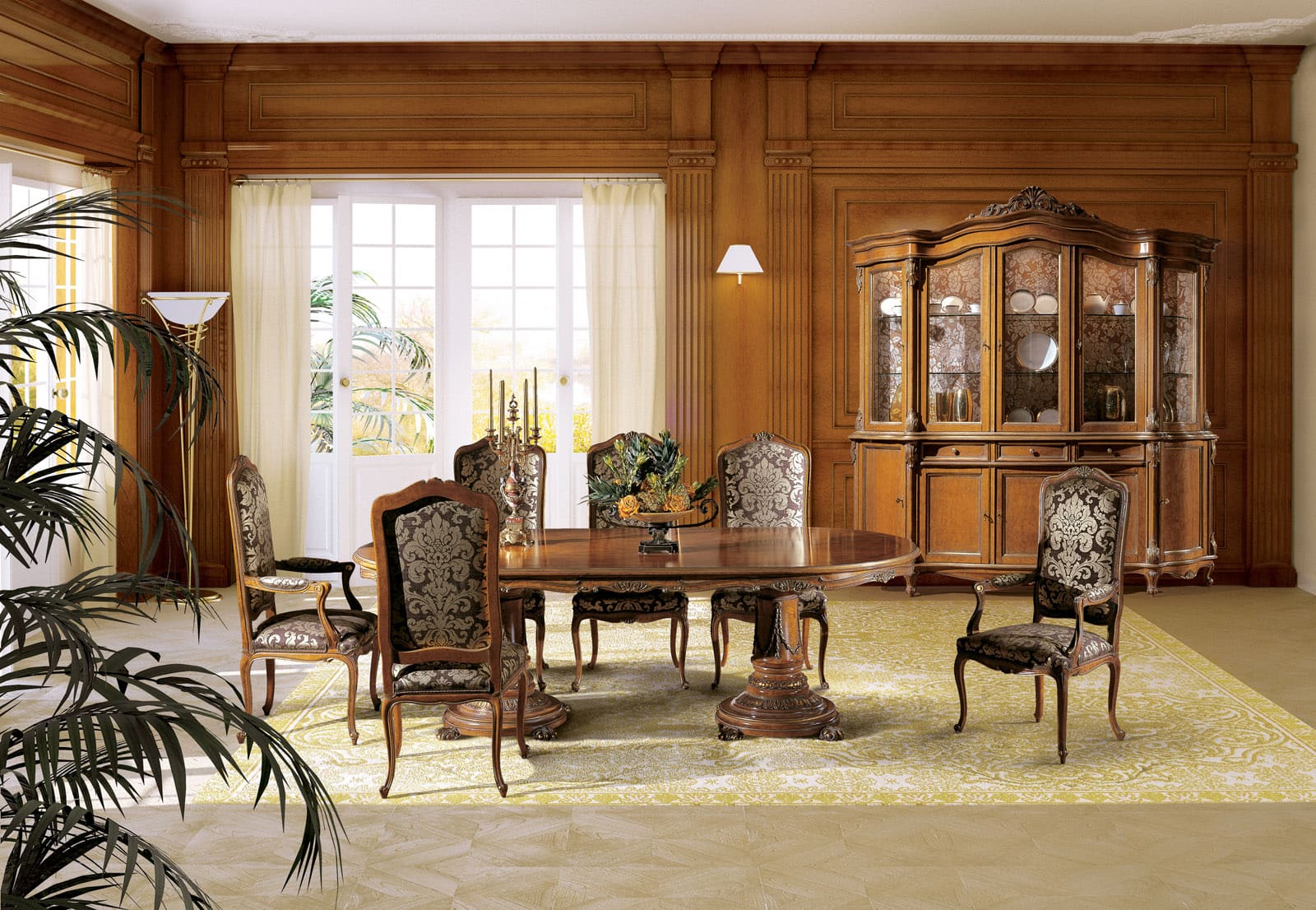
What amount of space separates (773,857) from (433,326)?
491 centimetres

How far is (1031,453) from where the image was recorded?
6.38 meters

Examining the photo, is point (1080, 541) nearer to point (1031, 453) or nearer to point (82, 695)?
point (1031, 453)

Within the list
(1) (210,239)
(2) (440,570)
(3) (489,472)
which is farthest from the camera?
(1) (210,239)

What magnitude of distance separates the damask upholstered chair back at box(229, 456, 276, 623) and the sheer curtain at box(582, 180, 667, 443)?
3.13 meters

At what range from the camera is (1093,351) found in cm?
645

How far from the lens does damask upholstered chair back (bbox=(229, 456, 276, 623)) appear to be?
3.98 metres

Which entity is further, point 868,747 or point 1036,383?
point 1036,383

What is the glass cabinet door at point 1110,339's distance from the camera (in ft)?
21.1

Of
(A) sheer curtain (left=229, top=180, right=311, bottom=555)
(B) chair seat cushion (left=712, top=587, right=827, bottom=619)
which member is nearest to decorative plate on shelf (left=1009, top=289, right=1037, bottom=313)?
(B) chair seat cushion (left=712, top=587, right=827, bottom=619)

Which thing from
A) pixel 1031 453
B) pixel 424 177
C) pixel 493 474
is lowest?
pixel 493 474

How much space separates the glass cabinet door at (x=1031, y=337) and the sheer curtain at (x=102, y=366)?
17.0ft

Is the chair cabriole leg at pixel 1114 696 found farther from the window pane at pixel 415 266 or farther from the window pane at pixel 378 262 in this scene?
the window pane at pixel 378 262

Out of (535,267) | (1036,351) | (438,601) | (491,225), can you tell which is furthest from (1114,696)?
(491,225)

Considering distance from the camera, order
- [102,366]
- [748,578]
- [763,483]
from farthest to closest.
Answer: [102,366]
[763,483]
[748,578]
